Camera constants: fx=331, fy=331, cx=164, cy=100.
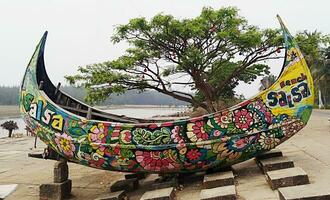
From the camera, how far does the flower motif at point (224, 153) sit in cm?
572

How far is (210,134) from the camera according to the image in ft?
18.8

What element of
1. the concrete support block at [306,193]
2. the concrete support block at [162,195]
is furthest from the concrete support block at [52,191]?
the concrete support block at [306,193]

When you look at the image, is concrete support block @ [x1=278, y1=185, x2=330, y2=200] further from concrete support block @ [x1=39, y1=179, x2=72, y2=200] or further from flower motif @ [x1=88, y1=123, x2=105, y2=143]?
concrete support block @ [x1=39, y1=179, x2=72, y2=200]

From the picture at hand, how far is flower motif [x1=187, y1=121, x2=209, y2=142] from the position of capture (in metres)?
5.74

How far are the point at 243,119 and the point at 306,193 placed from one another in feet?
6.74

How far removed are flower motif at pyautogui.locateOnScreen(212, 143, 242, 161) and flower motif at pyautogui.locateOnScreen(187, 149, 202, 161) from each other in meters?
0.28

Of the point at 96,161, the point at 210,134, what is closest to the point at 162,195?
the point at 210,134

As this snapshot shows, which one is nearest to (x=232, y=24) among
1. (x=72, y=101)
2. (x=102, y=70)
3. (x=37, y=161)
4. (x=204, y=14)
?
(x=204, y=14)

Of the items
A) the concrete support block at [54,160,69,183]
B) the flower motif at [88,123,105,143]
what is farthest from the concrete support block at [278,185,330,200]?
the concrete support block at [54,160,69,183]

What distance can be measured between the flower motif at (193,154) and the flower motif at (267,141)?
110 cm

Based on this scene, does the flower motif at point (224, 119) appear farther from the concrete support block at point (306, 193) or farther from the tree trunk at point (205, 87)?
the tree trunk at point (205, 87)

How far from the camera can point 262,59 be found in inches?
438

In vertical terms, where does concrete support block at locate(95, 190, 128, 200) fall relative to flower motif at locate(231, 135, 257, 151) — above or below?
below

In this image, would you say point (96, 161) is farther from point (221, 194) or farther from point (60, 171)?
point (221, 194)
